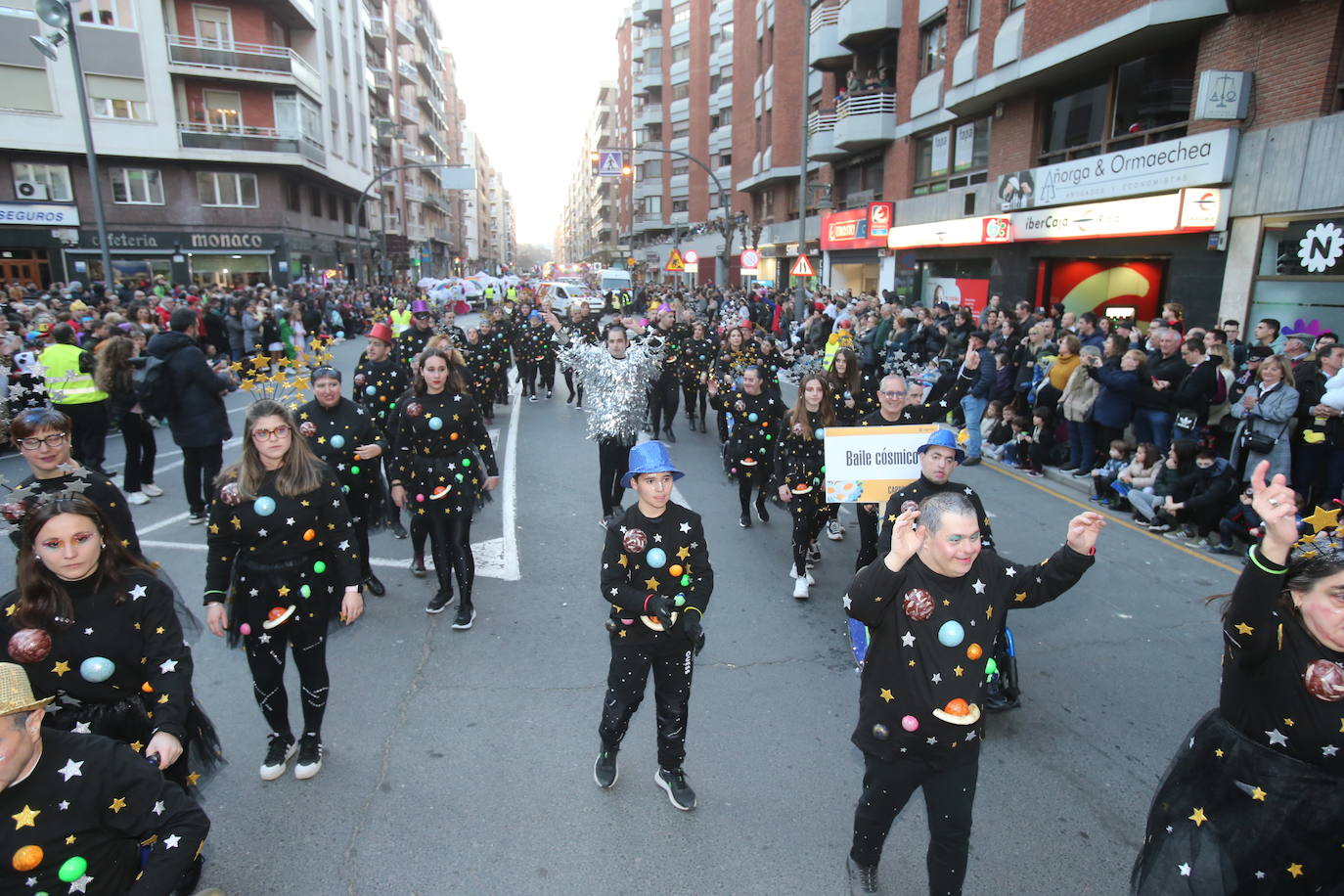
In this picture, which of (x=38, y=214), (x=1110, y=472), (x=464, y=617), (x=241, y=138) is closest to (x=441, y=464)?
(x=464, y=617)

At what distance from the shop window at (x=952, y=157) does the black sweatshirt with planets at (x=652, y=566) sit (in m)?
20.4

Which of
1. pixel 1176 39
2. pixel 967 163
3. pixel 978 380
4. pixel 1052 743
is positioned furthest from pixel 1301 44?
pixel 1052 743

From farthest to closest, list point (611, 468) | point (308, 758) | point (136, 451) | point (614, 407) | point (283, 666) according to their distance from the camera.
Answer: point (136, 451)
point (611, 468)
point (614, 407)
point (308, 758)
point (283, 666)

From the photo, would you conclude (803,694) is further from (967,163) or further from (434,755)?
(967,163)

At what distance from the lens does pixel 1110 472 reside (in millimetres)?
→ 9180

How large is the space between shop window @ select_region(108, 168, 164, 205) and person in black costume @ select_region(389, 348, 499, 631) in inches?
1462

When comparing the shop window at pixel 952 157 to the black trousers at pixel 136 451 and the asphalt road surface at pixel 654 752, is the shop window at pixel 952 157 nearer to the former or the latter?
the asphalt road surface at pixel 654 752

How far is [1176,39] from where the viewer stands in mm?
14266

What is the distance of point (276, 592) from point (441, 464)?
206 centimetres

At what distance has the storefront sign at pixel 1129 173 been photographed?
508 inches

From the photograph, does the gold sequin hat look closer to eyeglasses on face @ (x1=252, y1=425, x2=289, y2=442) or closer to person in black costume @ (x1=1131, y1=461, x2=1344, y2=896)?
eyeglasses on face @ (x1=252, y1=425, x2=289, y2=442)

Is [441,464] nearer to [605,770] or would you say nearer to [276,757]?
[276,757]

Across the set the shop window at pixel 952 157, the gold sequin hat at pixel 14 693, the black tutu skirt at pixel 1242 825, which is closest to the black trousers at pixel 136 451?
the gold sequin hat at pixel 14 693

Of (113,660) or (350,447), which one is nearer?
(113,660)
